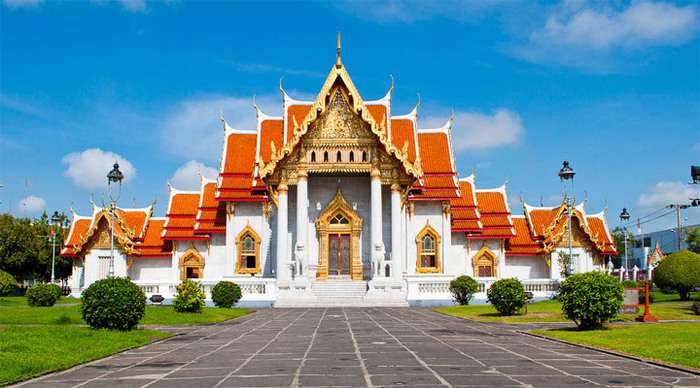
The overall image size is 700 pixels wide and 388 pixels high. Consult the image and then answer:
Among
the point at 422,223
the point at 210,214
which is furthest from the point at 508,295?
the point at 210,214

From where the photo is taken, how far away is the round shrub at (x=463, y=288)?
118ft

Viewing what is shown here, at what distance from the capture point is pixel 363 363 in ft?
41.5

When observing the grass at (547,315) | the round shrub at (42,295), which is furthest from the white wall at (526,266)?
the round shrub at (42,295)

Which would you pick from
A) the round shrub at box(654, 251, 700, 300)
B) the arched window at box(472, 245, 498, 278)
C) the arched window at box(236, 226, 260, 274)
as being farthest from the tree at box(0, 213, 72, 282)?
the round shrub at box(654, 251, 700, 300)

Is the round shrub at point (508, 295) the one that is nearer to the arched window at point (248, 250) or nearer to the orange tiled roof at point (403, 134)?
the orange tiled roof at point (403, 134)

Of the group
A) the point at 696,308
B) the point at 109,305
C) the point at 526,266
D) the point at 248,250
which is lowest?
the point at 696,308

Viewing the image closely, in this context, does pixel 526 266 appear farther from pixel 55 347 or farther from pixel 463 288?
pixel 55 347

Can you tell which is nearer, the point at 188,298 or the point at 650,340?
the point at 650,340

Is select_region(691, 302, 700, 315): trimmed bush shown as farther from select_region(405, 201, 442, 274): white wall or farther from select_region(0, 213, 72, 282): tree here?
select_region(0, 213, 72, 282): tree

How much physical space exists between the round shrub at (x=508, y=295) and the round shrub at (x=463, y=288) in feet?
30.0

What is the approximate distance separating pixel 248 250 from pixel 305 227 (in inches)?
249

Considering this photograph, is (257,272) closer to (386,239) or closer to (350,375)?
(386,239)

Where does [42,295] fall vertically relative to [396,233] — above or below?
below

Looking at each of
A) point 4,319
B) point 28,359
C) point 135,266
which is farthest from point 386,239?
point 28,359
